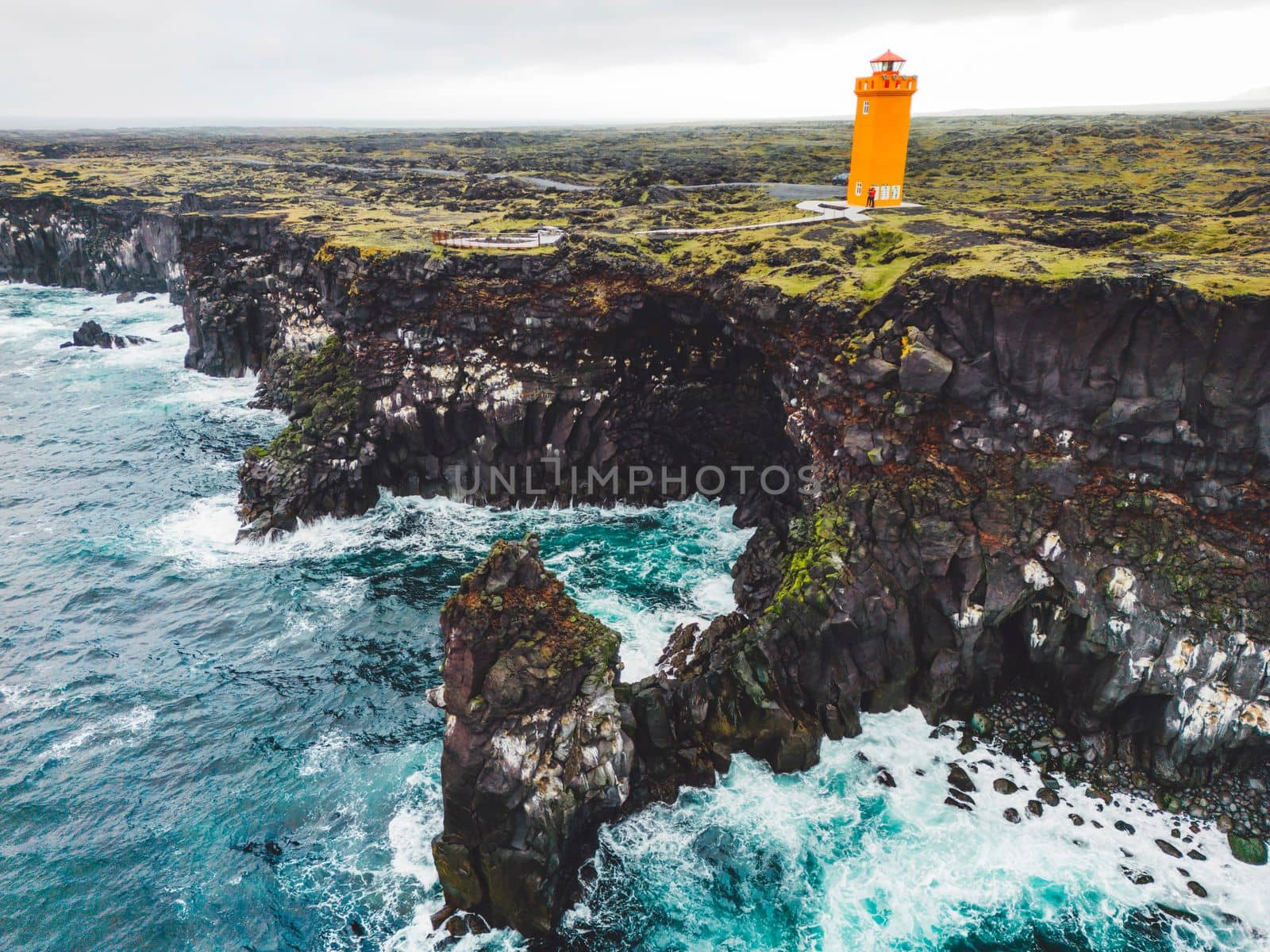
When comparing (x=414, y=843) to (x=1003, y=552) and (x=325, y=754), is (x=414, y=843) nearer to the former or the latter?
(x=325, y=754)

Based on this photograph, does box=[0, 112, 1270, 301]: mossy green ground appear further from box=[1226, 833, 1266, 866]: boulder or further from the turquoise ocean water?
box=[1226, 833, 1266, 866]: boulder

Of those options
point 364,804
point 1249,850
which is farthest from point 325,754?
point 1249,850

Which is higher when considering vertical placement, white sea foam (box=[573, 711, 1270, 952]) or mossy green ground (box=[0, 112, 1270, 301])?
mossy green ground (box=[0, 112, 1270, 301])

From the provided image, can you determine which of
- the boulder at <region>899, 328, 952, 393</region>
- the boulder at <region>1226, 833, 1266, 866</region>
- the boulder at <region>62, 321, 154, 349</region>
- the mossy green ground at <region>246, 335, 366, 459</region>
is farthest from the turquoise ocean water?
the boulder at <region>62, 321, 154, 349</region>

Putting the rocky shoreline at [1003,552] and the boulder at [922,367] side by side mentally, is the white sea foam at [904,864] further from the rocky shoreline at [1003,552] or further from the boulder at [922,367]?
the boulder at [922,367]

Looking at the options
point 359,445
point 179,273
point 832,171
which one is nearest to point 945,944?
point 359,445
